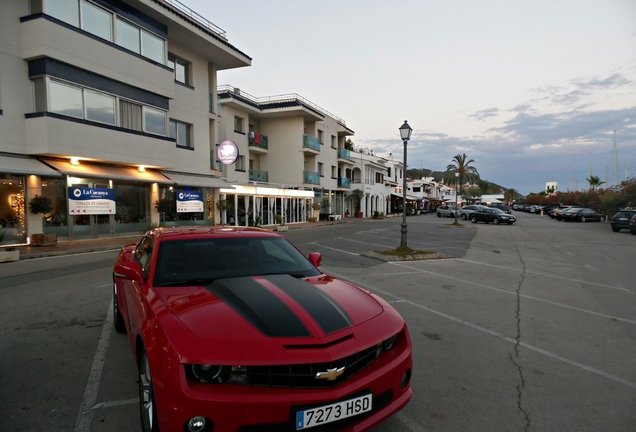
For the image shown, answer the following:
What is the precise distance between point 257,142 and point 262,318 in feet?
109

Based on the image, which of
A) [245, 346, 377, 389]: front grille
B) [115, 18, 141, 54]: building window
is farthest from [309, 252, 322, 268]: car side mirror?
[115, 18, 141, 54]: building window

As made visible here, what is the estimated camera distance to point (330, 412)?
2.22 m

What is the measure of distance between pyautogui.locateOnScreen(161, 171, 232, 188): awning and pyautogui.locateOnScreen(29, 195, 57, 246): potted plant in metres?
6.59

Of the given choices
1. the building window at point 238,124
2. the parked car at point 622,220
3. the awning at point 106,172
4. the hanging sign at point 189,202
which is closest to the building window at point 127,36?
the awning at point 106,172

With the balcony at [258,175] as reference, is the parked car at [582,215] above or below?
below

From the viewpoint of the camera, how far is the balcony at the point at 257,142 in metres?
33.8

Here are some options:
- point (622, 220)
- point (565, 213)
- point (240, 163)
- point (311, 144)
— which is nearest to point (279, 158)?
point (311, 144)

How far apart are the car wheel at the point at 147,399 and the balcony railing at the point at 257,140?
32235 millimetres

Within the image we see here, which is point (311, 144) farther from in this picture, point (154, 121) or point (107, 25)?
point (107, 25)

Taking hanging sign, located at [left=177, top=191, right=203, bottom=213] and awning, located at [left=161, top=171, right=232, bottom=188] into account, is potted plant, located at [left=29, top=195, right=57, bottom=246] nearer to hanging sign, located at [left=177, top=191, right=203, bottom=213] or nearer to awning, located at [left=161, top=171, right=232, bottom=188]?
awning, located at [left=161, top=171, right=232, bottom=188]

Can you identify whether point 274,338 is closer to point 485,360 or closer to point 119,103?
point 485,360

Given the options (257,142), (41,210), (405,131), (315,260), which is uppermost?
(257,142)

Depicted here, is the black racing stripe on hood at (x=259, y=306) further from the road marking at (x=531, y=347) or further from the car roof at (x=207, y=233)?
the road marking at (x=531, y=347)

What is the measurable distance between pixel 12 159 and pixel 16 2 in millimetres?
6459
